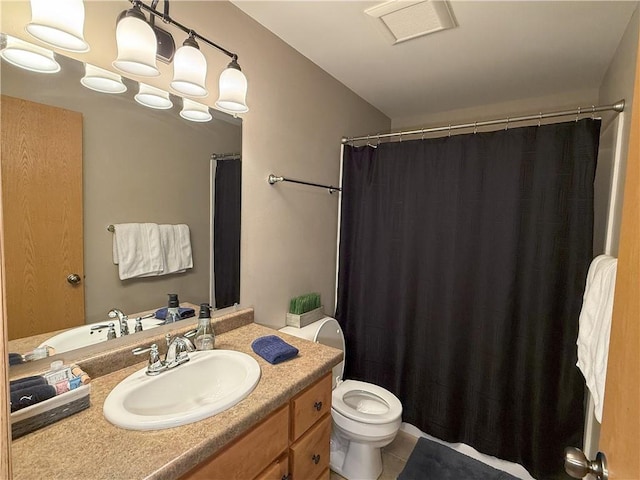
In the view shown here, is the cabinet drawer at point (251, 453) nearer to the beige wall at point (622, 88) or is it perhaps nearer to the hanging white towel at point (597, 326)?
the hanging white towel at point (597, 326)

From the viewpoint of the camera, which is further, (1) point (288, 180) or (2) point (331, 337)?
(2) point (331, 337)

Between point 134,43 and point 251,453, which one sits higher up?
A: point 134,43

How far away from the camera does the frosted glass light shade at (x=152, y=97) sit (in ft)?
3.87

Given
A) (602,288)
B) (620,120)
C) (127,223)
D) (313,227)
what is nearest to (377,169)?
(313,227)

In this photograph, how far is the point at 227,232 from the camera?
4.96ft

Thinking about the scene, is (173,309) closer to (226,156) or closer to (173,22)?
(226,156)

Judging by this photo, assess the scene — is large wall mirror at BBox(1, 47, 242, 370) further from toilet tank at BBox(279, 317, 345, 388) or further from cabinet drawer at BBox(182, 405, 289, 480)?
cabinet drawer at BBox(182, 405, 289, 480)

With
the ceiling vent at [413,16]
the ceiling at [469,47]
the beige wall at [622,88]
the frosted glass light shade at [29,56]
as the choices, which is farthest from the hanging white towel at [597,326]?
the frosted glass light shade at [29,56]

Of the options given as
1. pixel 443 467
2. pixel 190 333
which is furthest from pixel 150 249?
pixel 443 467

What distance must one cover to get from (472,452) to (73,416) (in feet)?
6.81

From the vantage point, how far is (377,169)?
2170mm

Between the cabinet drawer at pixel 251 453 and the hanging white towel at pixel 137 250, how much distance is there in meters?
0.73

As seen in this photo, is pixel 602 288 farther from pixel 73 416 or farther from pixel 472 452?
pixel 73 416

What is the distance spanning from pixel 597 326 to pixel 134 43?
1.96 meters
